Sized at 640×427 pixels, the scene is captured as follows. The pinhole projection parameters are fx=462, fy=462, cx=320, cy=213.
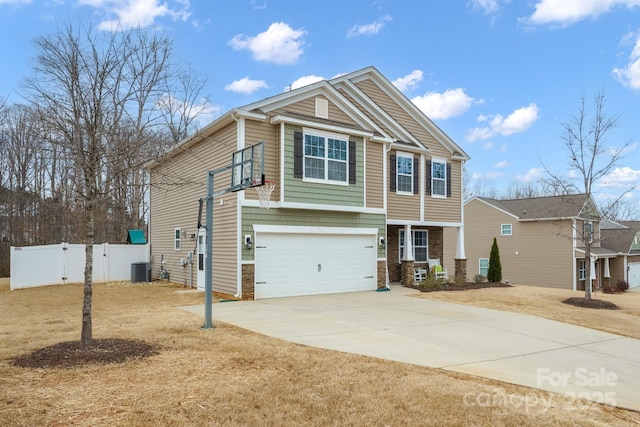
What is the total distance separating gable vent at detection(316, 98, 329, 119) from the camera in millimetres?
14719

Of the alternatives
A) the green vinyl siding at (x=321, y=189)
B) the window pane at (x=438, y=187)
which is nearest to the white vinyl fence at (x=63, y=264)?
the green vinyl siding at (x=321, y=189)

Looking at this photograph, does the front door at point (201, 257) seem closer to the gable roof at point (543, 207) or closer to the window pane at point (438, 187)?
the window pane at point (438, 187)

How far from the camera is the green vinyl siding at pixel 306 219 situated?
1305 cm

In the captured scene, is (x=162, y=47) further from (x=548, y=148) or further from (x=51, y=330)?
(x=548, y=148)

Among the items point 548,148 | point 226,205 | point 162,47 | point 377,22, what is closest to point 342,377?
point 226,205

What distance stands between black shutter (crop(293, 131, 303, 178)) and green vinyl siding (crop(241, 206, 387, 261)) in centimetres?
116

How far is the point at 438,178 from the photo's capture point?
19.0 m

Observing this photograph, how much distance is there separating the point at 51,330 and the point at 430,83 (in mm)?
16993

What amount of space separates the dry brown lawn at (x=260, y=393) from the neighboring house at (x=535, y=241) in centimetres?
2357

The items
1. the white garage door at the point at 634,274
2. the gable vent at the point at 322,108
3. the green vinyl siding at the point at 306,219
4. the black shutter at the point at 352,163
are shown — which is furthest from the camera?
the white garage door at the point at 634,274

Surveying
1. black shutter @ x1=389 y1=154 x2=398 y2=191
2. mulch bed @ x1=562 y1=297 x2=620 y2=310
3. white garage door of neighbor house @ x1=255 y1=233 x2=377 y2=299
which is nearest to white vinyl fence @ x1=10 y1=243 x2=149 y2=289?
white garage door of neighbor house @ x1=255 y1=233 x2=377 y2=299

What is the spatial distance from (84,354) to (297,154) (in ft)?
28.6

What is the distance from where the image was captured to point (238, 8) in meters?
15.5

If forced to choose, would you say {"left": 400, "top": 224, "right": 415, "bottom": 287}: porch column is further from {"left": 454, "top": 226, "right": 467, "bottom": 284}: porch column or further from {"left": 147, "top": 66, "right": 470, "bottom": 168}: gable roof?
{"left": 147, "top": 66, "right": 470, "bottom": 168}: gable roof
